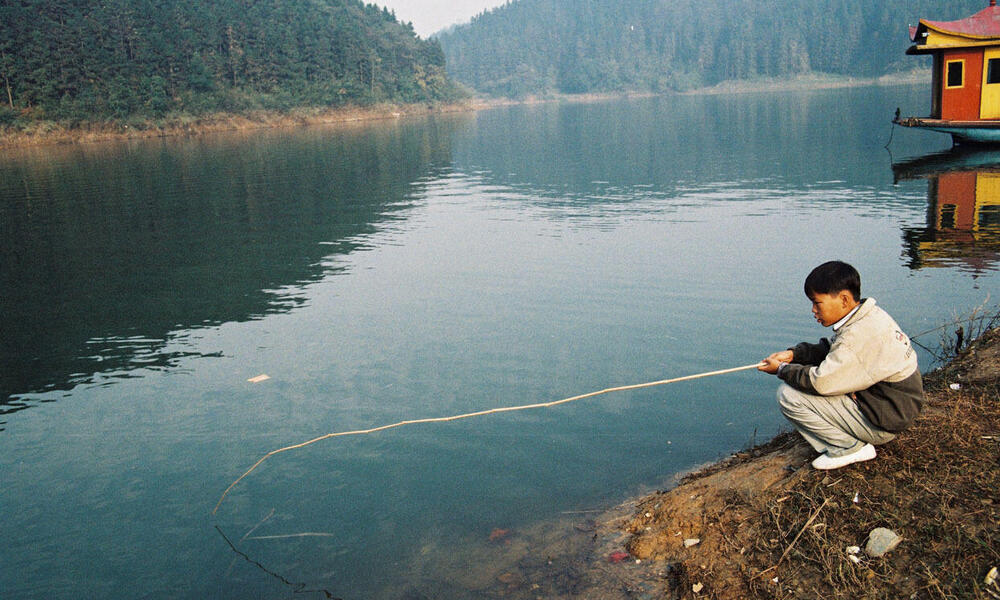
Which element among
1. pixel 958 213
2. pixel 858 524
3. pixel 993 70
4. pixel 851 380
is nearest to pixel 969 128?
pixel 993 70

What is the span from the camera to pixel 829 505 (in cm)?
458

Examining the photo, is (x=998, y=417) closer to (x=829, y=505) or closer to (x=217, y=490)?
(x=829, y=505)

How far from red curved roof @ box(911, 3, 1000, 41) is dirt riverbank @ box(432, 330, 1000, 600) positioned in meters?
29.4

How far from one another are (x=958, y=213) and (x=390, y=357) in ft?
55.0

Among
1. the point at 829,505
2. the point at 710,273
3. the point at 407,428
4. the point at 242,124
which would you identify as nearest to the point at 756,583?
the point at 829,505

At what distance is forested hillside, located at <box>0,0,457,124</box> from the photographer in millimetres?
78438

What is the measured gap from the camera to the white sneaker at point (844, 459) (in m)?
4.86

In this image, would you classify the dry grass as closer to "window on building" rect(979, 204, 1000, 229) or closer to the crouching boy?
the crouching boy

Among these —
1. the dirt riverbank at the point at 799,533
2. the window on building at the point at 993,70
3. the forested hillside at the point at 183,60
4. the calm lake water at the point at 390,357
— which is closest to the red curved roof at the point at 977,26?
the window on building at the point at 993,70

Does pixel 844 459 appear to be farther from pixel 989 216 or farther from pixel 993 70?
pixel 993 70

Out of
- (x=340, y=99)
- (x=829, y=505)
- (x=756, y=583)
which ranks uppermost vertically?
(x=340, y=99)

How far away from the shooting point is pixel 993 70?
2941cm

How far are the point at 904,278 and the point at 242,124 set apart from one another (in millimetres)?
91275

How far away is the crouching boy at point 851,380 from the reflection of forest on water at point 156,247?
29.6 feet
